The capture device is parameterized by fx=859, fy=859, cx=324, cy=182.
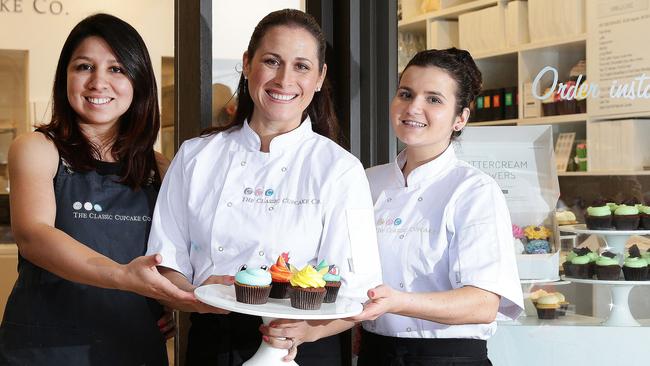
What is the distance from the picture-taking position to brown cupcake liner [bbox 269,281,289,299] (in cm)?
174

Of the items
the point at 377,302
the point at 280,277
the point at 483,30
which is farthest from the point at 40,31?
the point at 377,302

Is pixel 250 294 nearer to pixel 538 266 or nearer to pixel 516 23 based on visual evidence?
pixel 538 266

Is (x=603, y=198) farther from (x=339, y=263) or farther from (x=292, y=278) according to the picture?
(x=292, y=278)

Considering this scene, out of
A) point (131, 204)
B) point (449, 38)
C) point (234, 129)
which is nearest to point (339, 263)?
point (234, 129)

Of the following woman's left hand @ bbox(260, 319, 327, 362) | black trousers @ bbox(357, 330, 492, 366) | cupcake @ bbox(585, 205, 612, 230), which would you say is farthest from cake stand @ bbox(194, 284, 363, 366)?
cupcake @ bbox(585, 205, 612, 230)

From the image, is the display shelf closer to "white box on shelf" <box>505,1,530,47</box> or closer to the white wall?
"white box on shelf" <box>505,1,530,47</box>

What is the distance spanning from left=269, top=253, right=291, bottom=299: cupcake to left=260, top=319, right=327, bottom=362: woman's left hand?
0.07m

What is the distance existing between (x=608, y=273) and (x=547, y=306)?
0.73ft

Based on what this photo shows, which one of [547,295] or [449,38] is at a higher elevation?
[449,38]

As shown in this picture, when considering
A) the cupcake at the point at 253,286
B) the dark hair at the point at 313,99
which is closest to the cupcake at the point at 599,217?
the dark hair at the point at 313,99

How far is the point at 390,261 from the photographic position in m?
1.98

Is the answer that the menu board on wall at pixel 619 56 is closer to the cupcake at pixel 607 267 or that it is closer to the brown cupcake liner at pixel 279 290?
the cupcake at pixel 607 267

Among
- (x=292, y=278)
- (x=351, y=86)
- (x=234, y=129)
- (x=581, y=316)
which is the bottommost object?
(x=581, y=316)

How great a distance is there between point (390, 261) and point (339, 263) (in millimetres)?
195
